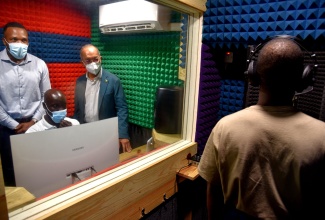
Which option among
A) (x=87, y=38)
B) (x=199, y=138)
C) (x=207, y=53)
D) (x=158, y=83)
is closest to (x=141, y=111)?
(x=158, y=83)

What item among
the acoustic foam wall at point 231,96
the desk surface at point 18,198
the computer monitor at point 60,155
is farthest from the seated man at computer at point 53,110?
the acoustic foam wall at point 231,96

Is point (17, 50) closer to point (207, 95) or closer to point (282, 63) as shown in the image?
point (207, 95)

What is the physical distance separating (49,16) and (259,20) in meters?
3.17

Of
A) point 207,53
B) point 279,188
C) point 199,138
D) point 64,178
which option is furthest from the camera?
point 199,138

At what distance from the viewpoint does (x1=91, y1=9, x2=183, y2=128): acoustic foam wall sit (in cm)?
267

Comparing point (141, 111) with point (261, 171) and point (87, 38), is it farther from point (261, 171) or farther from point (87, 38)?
point (261, 171)

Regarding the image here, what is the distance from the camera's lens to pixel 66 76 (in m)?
3.84

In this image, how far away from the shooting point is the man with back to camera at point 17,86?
2355mm

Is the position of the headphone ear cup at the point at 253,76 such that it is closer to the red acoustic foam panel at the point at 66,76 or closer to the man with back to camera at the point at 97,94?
the man with back to camera at the point at 97,94

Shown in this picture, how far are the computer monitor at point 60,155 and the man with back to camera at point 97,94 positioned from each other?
1286mm

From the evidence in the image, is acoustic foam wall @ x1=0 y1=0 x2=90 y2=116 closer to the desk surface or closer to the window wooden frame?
the window wooden frame

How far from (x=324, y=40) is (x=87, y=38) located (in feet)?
11.6

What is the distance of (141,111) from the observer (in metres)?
3.13

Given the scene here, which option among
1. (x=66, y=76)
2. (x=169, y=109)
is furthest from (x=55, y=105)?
(x=66, y=76)
